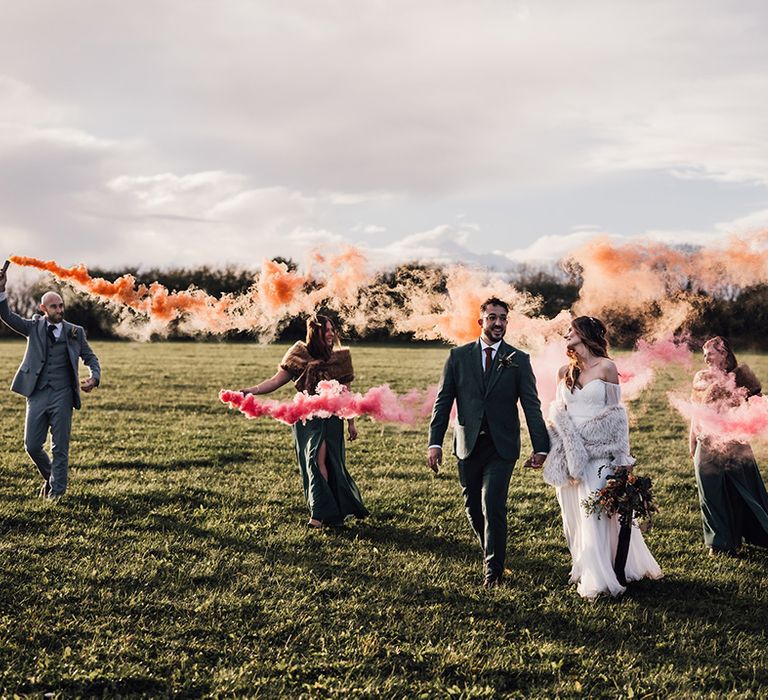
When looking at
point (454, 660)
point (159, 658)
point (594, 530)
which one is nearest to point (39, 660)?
point (159, 658)

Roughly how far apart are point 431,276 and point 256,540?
5.00m

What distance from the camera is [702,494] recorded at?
8773mm

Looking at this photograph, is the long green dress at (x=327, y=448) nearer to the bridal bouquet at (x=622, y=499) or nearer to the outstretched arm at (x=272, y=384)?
the outstretched arm at (x=272, y=384)

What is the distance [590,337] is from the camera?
7.32 m

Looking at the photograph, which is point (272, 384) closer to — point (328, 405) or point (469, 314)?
point (328, 405)

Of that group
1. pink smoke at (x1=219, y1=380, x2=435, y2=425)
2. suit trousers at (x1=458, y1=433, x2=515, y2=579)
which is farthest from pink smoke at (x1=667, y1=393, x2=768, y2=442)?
pink smoke at (x1=219, y1=380, x2=435, y2=425)

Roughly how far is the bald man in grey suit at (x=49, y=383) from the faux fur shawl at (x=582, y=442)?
6.18 m

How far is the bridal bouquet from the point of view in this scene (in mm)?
7051

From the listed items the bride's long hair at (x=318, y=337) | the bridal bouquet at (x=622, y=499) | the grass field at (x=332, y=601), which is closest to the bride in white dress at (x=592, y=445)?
the bridal bouquet at (x=622, y=499)

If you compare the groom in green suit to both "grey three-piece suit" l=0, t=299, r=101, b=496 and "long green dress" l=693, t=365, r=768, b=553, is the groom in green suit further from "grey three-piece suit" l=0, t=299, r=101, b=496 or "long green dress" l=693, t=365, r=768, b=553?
"grey three-piece suit" l=0, t=299, r=101, b=496

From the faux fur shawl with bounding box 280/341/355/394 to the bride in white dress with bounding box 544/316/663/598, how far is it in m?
2.80

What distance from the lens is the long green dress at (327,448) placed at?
9.02 m

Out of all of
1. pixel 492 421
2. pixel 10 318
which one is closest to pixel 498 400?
pixel 492 421

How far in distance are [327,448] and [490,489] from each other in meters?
2.70
